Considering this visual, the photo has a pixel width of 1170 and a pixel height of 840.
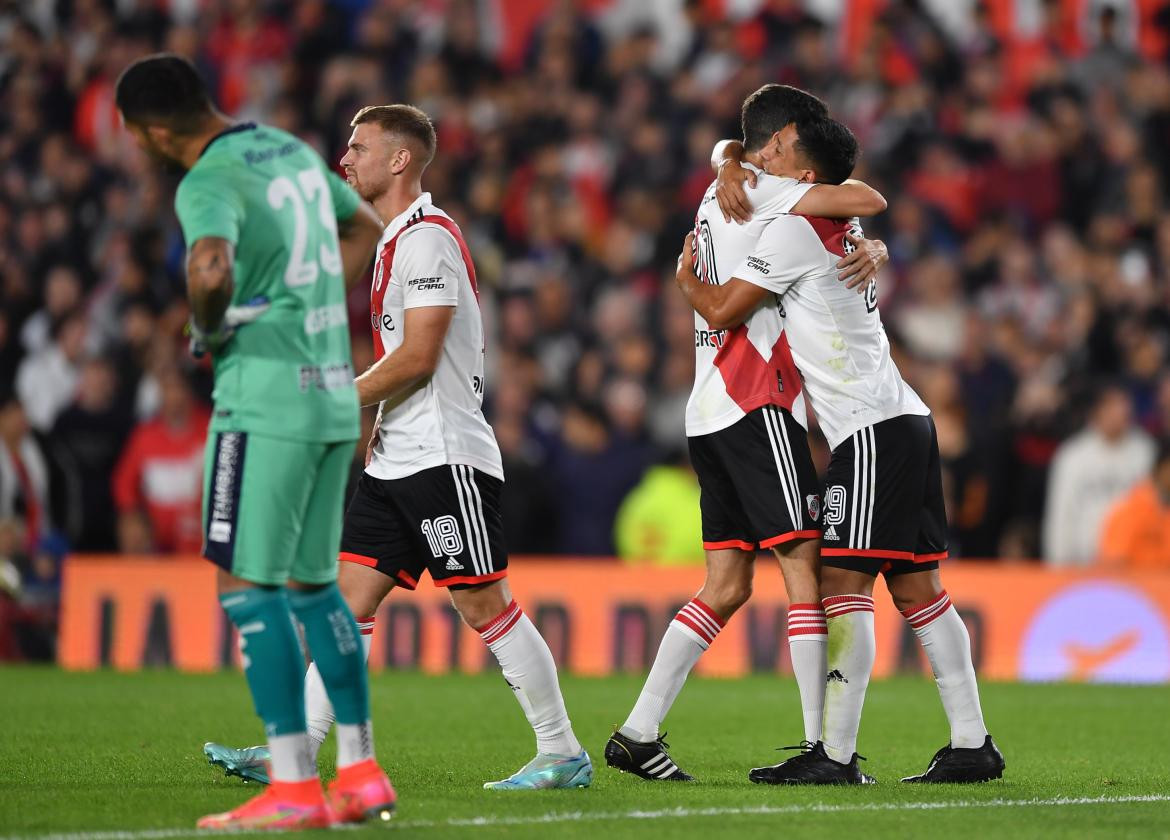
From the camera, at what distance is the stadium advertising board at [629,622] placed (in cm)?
1271

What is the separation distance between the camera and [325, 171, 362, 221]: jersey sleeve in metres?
6.02

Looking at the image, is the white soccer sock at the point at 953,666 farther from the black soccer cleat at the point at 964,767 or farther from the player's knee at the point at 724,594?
the player's knee at the point at 724,594

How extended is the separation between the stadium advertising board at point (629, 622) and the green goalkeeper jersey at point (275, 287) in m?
7.67

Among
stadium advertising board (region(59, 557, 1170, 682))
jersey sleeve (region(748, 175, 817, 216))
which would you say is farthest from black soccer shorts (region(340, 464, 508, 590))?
stadium advertising board (region(59, 557, 1170, 682))

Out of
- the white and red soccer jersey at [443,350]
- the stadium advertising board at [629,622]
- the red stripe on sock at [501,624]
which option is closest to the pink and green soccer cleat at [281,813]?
the red stripe on sock at [501,624]

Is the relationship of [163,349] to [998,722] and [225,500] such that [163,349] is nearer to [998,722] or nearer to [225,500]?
[998,722]

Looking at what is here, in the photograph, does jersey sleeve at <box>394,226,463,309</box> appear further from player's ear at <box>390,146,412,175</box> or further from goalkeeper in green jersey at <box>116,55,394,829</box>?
goalkeeper in green jersey at <box>116,55,394,829</box>

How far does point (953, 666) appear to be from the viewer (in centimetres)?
724

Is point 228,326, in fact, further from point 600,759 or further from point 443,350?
point 600,759

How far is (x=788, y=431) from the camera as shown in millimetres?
7156

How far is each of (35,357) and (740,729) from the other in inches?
358

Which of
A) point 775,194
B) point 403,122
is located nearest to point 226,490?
point 403,122

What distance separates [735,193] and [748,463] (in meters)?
1.06

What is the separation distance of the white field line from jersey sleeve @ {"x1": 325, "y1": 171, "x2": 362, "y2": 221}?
77.0 inches
